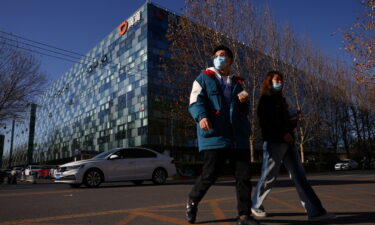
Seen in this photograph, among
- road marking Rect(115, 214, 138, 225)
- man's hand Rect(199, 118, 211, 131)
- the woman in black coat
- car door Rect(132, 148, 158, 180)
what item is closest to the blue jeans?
the woman in black coat

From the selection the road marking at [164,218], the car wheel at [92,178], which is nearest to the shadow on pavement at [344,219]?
the road marking at [164,218]

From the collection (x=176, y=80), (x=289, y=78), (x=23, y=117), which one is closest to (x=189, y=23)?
(x=176, y=80)

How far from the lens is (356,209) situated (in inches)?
156

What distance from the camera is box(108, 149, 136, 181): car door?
10.0 m

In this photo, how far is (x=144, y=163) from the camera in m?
10.6

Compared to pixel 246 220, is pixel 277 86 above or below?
above

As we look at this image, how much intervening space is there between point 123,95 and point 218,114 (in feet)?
129

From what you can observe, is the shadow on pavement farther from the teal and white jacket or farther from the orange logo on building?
the orange logo on building

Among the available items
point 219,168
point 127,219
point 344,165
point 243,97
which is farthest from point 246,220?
point 344,165

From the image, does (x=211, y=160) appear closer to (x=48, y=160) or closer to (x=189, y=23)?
(x=189, y=23)

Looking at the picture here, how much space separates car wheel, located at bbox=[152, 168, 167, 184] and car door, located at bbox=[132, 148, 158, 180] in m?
0.18

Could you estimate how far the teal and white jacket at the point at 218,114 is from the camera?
9.87 ft

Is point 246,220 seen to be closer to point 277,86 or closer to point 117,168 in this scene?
point 277,86

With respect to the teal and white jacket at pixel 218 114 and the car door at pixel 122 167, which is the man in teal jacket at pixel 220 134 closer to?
the teal and white jacket at pixel 218 114
